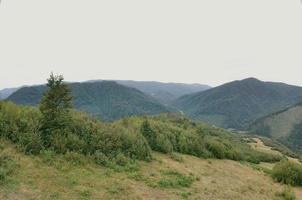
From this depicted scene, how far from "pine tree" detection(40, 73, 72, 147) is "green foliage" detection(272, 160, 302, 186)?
12761 millimetres

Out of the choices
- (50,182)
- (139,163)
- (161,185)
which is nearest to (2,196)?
(50,182)

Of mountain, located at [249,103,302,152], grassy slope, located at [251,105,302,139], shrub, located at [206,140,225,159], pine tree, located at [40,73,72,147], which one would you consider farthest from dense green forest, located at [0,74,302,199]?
grassy slope, located at [251,105,302,139]

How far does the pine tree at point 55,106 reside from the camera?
664 inches

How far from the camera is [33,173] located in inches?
528

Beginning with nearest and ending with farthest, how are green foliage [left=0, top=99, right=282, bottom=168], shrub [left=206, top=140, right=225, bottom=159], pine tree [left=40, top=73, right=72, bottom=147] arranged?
green foliage [left=0, top=99, right=282, bottom=168], pine tree [left=40, top=73, right=72, bottom=147], shrub [left=206, top=140, right=225, bottom=159]

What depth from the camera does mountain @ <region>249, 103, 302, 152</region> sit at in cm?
14100

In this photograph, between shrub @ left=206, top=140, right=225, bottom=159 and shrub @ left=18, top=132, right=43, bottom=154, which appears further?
shrub @ left=206, top=140, right=225, bottom=159

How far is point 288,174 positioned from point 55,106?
14.1m

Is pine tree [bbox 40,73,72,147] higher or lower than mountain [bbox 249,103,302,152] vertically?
higher

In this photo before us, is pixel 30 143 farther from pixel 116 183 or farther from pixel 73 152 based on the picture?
pixel 116 183

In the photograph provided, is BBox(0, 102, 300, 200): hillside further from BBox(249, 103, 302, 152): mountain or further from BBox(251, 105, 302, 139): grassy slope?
BBox(251, 105, 302, 139): grassy slope

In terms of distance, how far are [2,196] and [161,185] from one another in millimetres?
6335

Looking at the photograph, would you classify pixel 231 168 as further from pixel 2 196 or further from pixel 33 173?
pixel 2 196

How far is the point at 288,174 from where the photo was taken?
22422 millimetres
